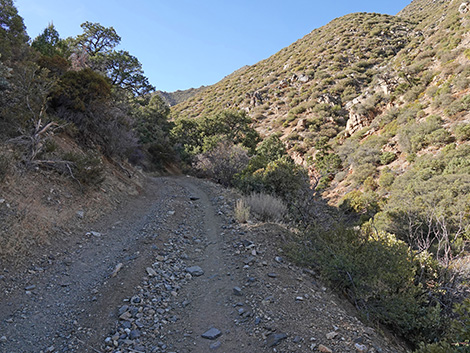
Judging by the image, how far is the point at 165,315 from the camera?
379 centimetres

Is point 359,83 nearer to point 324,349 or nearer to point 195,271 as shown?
point 195,271

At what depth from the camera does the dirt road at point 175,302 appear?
3268 mm

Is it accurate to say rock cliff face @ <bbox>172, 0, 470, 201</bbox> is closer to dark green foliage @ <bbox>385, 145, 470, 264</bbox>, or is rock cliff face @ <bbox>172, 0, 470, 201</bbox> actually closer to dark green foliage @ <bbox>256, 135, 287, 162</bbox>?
dark green foliage @ <bbox>256, 135, 287, 162</bbox>

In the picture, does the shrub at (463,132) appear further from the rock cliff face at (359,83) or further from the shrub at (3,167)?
the shrub at (3,167)

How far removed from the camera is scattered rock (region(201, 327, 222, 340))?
332cm

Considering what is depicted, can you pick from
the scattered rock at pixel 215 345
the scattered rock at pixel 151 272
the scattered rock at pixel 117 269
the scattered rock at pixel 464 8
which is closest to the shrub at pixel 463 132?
the scattered rock at pixel 151 272

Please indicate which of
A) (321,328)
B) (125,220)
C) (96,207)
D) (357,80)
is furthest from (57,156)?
(357,80)

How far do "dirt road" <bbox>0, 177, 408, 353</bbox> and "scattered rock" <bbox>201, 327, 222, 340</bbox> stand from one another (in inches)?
0.5

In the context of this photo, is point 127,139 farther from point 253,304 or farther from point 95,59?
point 253,304

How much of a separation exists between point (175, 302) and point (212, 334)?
0.99m

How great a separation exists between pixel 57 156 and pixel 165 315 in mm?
7884

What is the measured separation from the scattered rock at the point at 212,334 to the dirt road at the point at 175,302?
0.04 feet

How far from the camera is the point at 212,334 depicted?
11.0 ft

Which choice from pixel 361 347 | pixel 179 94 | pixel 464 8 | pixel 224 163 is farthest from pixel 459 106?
pixel 179 94
